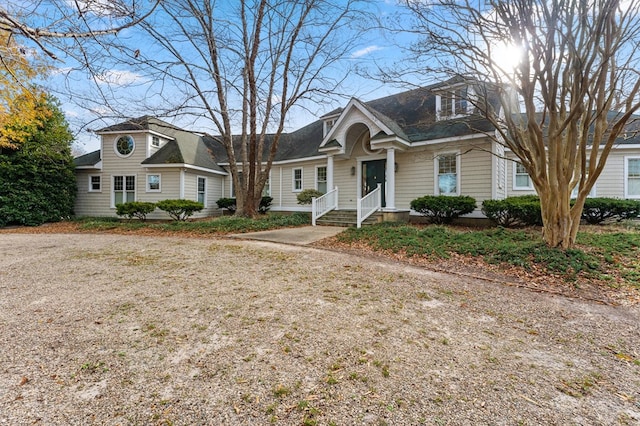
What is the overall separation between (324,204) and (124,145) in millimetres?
12813

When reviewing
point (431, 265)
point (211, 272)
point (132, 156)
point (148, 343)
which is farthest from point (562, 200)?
point (132, 156)

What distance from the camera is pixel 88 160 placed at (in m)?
17.2

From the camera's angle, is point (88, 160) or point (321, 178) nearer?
point (321, 178)

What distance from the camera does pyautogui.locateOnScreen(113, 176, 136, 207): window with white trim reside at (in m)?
16.6

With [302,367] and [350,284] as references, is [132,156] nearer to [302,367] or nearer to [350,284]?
[350,284]

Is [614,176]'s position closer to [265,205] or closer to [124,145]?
[265,205]

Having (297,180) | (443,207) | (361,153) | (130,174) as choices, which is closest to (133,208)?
(130,174)

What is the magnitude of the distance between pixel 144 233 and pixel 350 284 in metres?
9.68

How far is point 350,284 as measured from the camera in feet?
14.5

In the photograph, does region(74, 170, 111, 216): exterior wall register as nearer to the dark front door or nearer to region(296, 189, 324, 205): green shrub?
region(296, 189, 324, 205): green shrub

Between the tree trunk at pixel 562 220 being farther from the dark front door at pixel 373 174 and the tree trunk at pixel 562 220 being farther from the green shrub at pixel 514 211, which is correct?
the dark front door at pixel 373 174

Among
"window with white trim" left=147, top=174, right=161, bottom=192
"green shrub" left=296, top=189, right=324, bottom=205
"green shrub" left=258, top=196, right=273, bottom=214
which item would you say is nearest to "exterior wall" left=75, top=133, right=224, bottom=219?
"window with white trim" left=147, top=174, right=161, bottom=192

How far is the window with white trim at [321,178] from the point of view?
15.2 meters

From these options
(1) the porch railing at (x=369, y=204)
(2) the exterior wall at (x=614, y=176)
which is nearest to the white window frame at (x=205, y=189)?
(1) the porch railing at (x=369, y=204)
